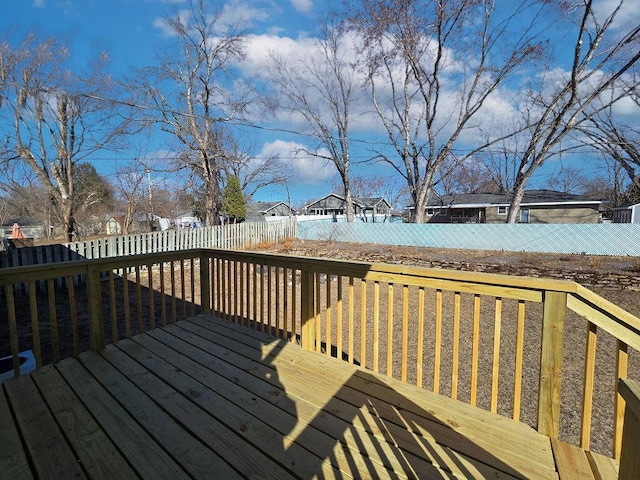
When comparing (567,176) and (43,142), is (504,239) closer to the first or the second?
(43,142)

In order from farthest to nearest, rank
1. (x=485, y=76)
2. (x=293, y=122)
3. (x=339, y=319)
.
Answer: (x=293, y=122)
(x=485, y=76)
(x=339, y=319)

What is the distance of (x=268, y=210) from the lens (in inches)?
1599

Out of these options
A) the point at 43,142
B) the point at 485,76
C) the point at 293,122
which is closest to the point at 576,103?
the point at 485,76

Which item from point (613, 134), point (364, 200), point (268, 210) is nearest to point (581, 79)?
point (613, 134)

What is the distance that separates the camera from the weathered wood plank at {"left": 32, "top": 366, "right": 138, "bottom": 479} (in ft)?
4.67

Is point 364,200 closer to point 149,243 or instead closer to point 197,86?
point 197,86

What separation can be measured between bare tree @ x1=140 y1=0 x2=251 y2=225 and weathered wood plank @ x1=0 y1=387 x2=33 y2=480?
42.8ft

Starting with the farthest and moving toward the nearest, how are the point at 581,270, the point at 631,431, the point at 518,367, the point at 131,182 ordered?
the point at 131,182, the point at 581,270, the point at 518,367, the point at 631,431

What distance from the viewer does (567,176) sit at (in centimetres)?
2700

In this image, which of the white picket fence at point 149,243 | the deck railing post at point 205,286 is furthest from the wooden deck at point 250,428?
the white picket fence at point 149,243

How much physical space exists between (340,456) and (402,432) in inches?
15.0

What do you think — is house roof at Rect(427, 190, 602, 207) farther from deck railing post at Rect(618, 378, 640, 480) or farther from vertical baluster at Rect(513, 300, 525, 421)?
deck railing post at Rect(618, 378, 640, 480)

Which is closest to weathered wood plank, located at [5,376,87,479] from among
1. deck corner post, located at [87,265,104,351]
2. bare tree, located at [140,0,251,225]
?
deck corner post, located at [87,265,104,351]

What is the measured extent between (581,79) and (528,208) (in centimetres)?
1065
